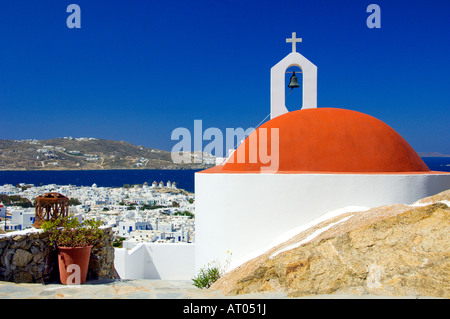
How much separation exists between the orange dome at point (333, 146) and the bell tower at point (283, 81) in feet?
6.01

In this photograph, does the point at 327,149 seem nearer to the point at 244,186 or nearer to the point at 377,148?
the point at 377,148

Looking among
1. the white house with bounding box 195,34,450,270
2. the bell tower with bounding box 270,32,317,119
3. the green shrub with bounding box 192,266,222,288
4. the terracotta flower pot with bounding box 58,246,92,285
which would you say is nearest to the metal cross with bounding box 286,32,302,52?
the bell tower with bounding box 270,32,317,119

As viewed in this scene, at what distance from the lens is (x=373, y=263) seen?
355cm

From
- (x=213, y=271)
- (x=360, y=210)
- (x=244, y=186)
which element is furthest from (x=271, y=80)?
(x=213, y=271)

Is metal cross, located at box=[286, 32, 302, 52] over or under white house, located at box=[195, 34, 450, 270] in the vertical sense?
over

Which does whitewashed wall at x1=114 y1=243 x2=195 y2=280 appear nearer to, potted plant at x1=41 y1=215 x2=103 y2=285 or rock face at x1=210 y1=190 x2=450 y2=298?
potted plant at x1=41 y1=215 x2=103 y2=285

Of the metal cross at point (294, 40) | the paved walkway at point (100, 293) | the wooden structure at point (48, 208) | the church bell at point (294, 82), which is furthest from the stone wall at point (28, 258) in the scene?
the metal cross at point (294, 40)

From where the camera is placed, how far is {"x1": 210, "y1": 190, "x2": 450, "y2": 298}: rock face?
318cm

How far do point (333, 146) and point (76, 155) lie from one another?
4409 inches

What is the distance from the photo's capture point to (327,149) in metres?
7.15

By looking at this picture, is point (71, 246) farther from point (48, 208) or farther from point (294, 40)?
point (294, 40)

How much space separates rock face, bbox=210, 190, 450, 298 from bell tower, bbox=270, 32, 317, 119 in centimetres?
571
